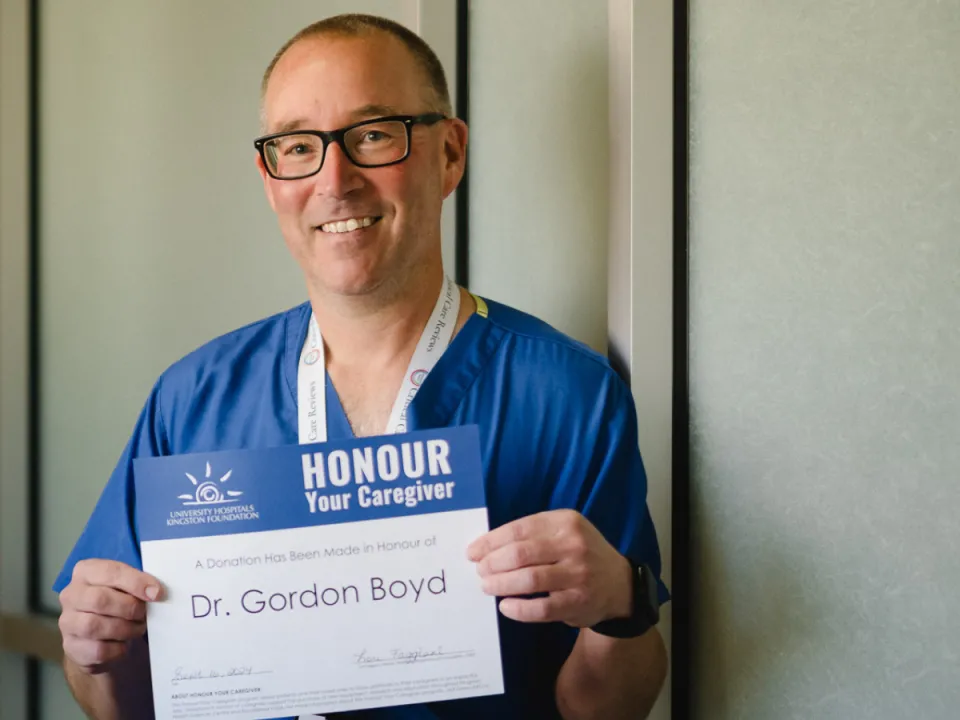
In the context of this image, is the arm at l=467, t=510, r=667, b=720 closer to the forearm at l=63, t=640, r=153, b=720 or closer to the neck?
the neck

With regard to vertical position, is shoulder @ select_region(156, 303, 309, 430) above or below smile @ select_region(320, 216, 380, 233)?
below

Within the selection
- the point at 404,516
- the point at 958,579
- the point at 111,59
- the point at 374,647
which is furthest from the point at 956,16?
the point at 111,59

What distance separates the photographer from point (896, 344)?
98 cm

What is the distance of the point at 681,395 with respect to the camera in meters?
1.17

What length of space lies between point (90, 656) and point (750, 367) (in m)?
0.84

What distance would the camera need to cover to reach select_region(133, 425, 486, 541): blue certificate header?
2.94 ft

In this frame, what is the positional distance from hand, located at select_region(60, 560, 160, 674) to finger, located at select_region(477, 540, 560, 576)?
346 millimetres

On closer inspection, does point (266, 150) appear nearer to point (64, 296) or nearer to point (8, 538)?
point (64, 296)

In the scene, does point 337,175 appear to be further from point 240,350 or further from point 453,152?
point 240,350

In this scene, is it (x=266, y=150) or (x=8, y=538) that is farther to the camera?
(x=8, y=538)

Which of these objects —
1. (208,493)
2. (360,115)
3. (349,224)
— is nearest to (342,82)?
(360,115)

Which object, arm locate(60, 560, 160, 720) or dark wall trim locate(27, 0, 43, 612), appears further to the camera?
dark wall trim locate(27, 0, 43, 612)

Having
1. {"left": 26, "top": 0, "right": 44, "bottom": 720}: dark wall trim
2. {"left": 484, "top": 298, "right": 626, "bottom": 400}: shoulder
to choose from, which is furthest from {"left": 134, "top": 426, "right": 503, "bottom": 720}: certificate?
{"left": 26, "top": 0, "right": 44, "bottom": 720}: dark wall trim

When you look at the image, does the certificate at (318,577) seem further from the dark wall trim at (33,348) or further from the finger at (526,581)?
the dark wall trim at (33,348)
